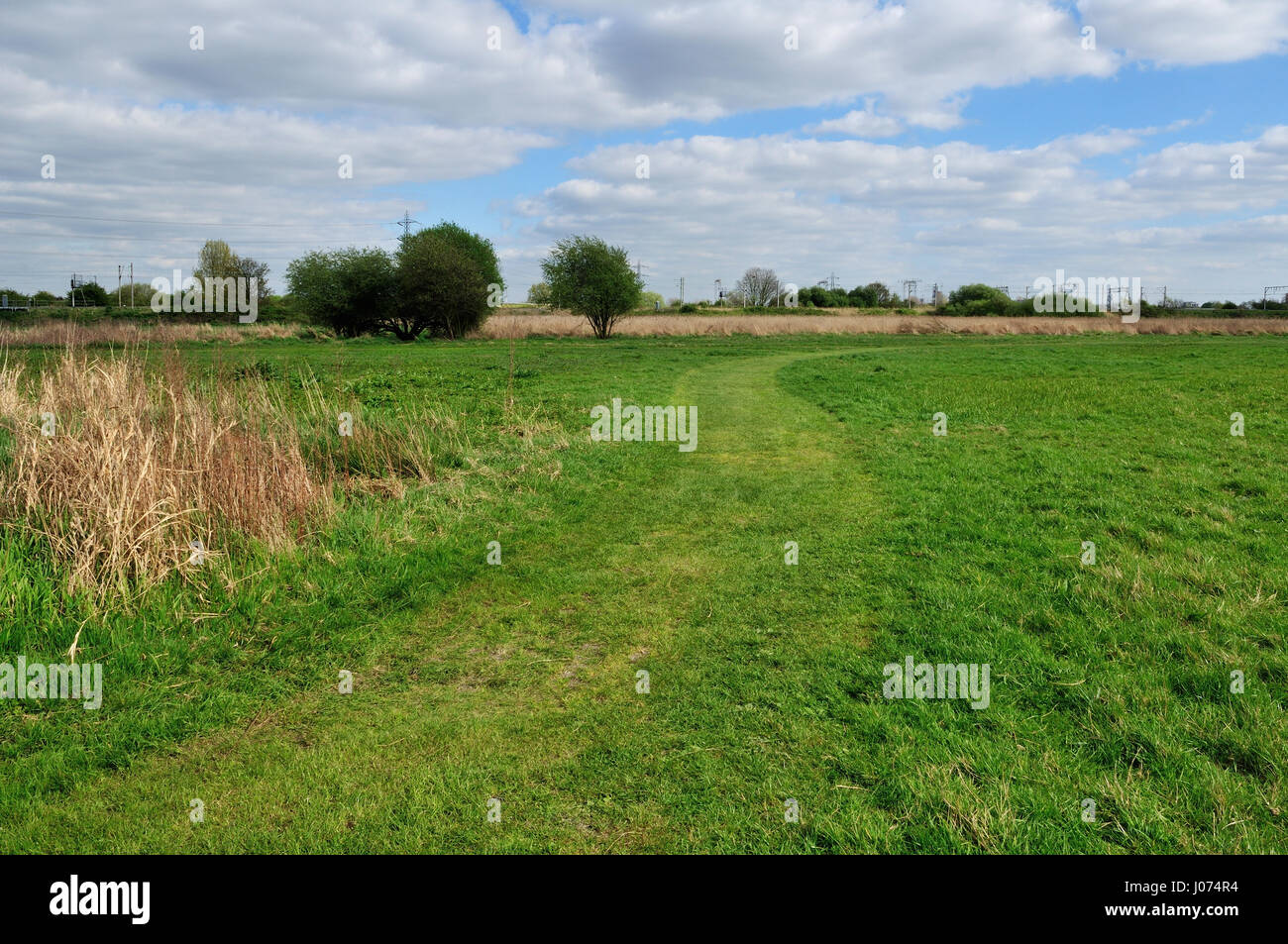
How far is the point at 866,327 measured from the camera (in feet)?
167

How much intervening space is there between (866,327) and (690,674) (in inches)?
1959

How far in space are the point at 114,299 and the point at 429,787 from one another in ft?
304

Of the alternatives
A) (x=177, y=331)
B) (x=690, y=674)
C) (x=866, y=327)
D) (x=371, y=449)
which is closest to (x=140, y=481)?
(x=371, y=449)

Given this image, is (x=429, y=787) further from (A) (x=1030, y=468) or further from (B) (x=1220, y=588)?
(A) (x=1030, y=468)

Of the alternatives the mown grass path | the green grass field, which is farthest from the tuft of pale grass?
the mown grass path

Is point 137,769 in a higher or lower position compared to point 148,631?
lower

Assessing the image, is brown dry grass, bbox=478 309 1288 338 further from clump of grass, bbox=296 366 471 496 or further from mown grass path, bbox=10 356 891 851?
mown grass path, bbox=10 356 891 851

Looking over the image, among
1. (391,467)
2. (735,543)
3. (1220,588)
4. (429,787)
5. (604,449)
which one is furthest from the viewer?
(604,449)

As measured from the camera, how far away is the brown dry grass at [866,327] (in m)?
47.8

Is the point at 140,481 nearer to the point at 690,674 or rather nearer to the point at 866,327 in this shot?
the point at 690,674

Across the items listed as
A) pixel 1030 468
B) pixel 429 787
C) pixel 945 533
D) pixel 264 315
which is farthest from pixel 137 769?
pixel 264 315

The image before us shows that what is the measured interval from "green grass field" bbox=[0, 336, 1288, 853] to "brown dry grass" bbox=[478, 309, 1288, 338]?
128 ft

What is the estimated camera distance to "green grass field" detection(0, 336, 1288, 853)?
326 cm
